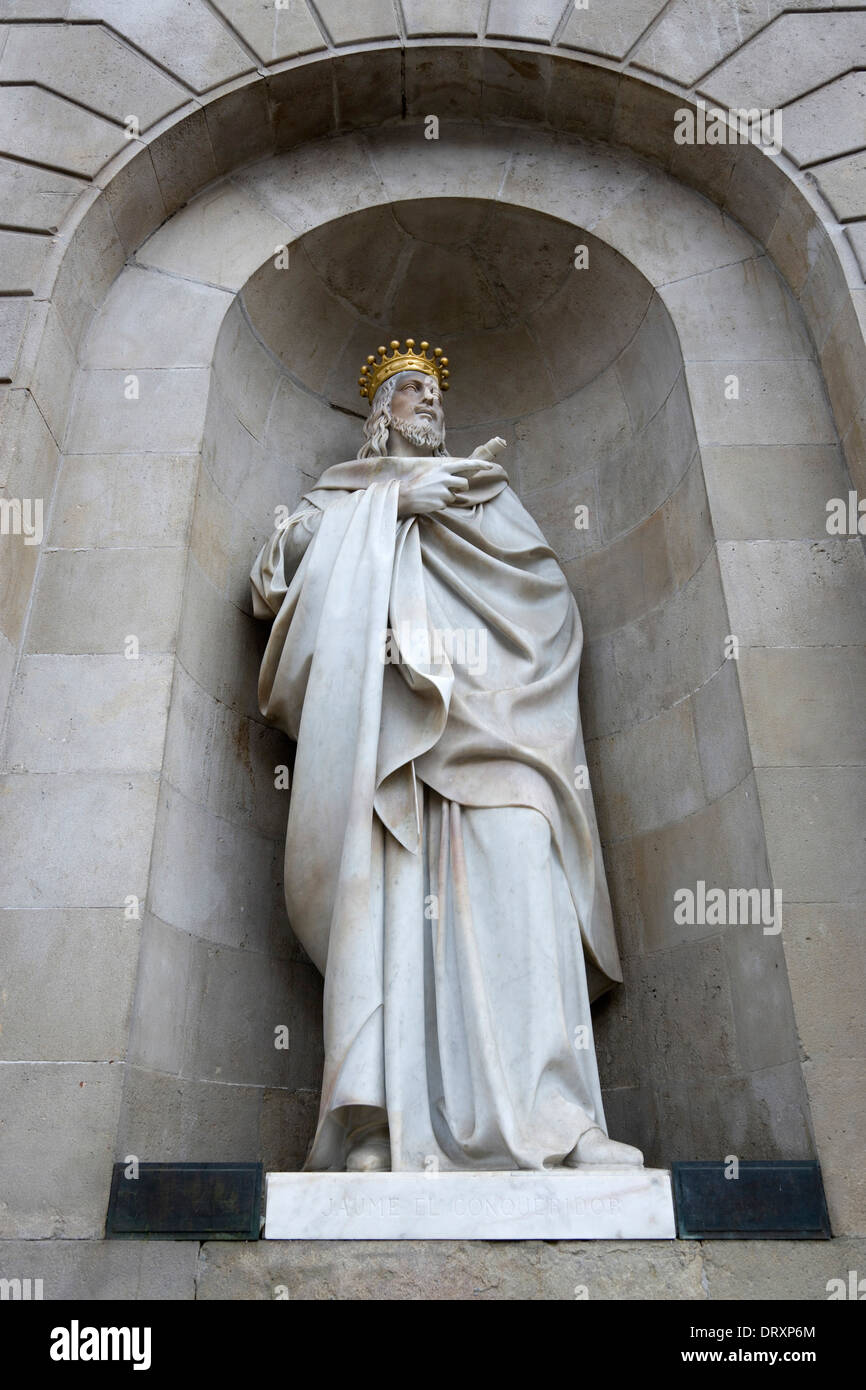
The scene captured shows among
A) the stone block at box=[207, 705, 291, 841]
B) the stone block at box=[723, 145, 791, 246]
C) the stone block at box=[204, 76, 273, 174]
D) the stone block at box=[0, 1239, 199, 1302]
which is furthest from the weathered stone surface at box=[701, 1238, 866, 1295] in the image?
the stone block at box=[204, 76, 273, 174]

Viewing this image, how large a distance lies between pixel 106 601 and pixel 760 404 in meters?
3.07

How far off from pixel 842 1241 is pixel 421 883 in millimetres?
1769

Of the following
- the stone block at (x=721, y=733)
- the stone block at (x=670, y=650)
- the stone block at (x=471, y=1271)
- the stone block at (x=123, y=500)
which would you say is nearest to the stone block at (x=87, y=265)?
the stone block at (x=123, y=500)

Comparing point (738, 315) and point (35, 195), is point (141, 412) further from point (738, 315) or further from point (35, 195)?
point (738, 315)

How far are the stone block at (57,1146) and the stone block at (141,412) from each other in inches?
109

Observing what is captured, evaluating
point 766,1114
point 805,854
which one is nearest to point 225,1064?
point 766,1114

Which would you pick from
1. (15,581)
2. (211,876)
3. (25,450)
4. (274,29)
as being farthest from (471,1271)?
(274,29)

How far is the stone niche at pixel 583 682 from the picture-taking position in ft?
14.6

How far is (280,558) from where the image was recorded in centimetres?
518

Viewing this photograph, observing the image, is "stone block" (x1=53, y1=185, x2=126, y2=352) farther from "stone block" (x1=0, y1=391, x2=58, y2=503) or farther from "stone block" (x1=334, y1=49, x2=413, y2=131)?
"stone block" (x1=334, y1=49, x2=413, y2=131)

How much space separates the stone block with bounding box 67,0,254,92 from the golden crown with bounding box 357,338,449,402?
1.60 meters

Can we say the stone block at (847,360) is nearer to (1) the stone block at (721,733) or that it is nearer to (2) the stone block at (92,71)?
(1) the stone block at (721,733)
